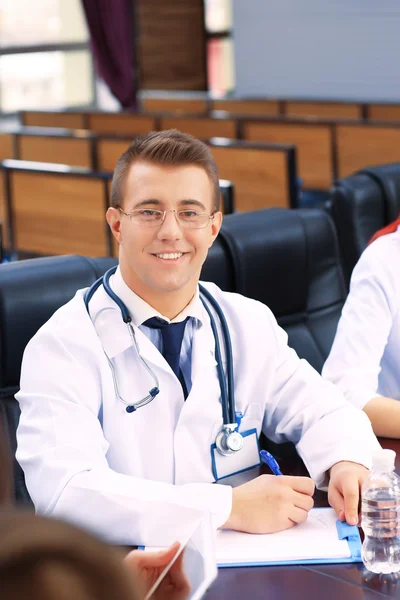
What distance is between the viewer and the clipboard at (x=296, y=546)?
1.16 meters

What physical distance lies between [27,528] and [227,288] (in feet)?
6.38

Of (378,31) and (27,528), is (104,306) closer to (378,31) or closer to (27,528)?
(27,528)

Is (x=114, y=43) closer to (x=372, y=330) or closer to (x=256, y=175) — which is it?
(x=256, y=175)

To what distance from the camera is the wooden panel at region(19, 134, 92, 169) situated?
17.1 feet

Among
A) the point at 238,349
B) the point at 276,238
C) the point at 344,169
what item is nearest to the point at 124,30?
→ the point at 344,169

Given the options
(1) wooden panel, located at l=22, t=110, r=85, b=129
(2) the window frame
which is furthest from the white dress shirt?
(2) the window frame

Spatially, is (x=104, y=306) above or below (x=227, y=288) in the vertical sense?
above

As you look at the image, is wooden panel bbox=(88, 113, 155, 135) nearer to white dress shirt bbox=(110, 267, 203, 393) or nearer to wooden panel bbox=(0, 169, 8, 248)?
wooden panel bbox=(0, 169, 8, 248)

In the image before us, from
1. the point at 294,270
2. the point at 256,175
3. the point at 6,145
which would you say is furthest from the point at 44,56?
the point at 294,270

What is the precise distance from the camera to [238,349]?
1.60m

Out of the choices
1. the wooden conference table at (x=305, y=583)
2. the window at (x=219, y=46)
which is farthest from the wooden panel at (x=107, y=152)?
the window at (x=219, y=46)

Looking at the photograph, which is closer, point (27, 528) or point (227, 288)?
point (27, 528)

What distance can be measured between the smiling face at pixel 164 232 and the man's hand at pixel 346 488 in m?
0.40

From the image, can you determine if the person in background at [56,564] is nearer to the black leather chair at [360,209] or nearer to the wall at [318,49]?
the black leather chair at [360,209]
